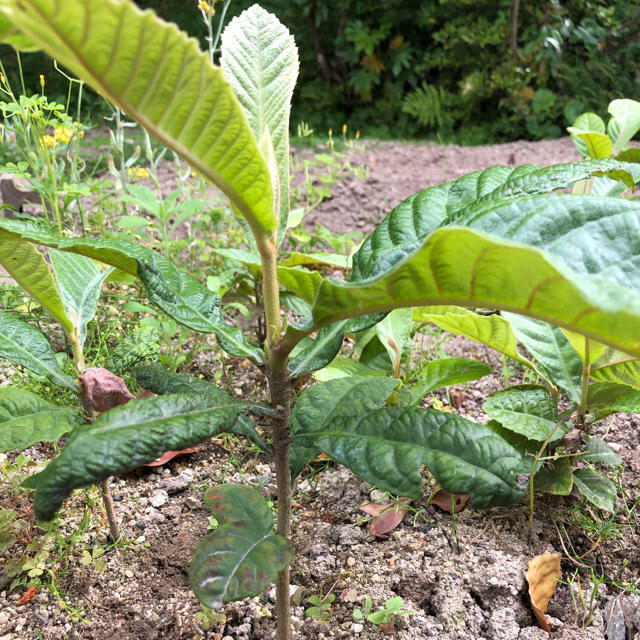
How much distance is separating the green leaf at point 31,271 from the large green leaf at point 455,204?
0.59 meters

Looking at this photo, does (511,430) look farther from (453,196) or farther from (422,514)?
(453,196)

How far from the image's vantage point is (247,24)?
107cm

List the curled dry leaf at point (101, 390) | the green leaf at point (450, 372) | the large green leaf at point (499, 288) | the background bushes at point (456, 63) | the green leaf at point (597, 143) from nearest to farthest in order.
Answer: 1. the large green leaf at point (499, 288)
2. the curled dry leaf at point (101, 390)
3. the green leaf at point (450, 372)
4. the green leaf at point (597, 143)
5. the background bushes at point (456, 63)

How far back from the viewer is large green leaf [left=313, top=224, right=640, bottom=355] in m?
0.58

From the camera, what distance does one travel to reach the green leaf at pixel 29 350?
128 cm

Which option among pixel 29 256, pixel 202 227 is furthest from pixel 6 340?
pixel 202 227

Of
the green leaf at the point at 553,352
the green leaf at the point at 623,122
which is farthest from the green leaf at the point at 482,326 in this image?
the green leaf at the point at 623,122

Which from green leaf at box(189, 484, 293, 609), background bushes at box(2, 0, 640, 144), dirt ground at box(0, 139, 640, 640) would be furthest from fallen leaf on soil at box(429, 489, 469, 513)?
background bushes at box(2, 0, 640, 144)

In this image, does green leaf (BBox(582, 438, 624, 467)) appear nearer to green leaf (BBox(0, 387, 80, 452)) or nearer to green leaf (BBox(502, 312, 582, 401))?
green leaf (BBox(502, 312, 582, 401))

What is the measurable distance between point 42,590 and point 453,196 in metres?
1.26

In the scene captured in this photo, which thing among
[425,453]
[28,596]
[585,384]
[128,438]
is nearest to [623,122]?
[585,384]

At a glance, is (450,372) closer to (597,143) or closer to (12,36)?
(597,143)

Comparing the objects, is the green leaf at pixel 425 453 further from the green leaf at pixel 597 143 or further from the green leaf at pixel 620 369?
the green leaf at pixel 597 143

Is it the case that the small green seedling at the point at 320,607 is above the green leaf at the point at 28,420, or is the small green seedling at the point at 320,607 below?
below
